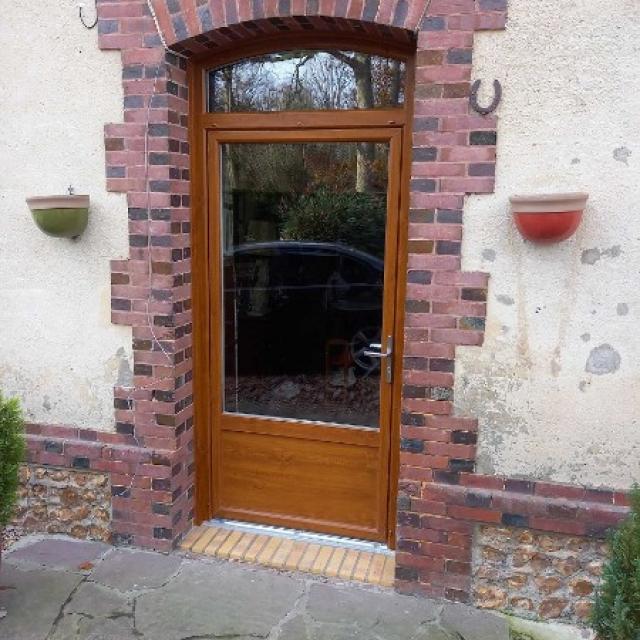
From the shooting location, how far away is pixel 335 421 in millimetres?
3510

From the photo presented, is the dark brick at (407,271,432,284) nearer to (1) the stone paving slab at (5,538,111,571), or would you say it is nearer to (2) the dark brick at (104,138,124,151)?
(2) the dark brick at (104,138,124,151)

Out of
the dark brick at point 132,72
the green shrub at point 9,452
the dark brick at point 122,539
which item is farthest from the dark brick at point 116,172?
the dark brick at point 122,539

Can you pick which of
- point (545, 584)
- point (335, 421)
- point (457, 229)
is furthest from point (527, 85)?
point (545, 584)

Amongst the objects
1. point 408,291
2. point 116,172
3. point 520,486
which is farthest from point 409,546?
point 116,172

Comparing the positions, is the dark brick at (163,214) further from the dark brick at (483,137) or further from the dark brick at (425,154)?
the dark brick at (483,137)

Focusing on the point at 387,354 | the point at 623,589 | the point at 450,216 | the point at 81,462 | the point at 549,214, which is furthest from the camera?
the point at 81,462

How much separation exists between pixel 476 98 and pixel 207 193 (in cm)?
149

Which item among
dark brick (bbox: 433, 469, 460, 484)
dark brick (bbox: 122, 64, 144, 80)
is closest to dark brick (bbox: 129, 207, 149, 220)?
dark brick (bbox: 122, 64, 144, 80)

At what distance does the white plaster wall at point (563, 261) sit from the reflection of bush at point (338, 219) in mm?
561

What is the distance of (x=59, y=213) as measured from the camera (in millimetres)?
3174

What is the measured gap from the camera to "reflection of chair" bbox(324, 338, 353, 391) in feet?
11.3

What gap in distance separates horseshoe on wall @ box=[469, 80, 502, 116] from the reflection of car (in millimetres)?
891

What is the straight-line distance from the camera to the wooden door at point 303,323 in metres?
3.29

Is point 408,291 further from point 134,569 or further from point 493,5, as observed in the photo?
point 134,569
